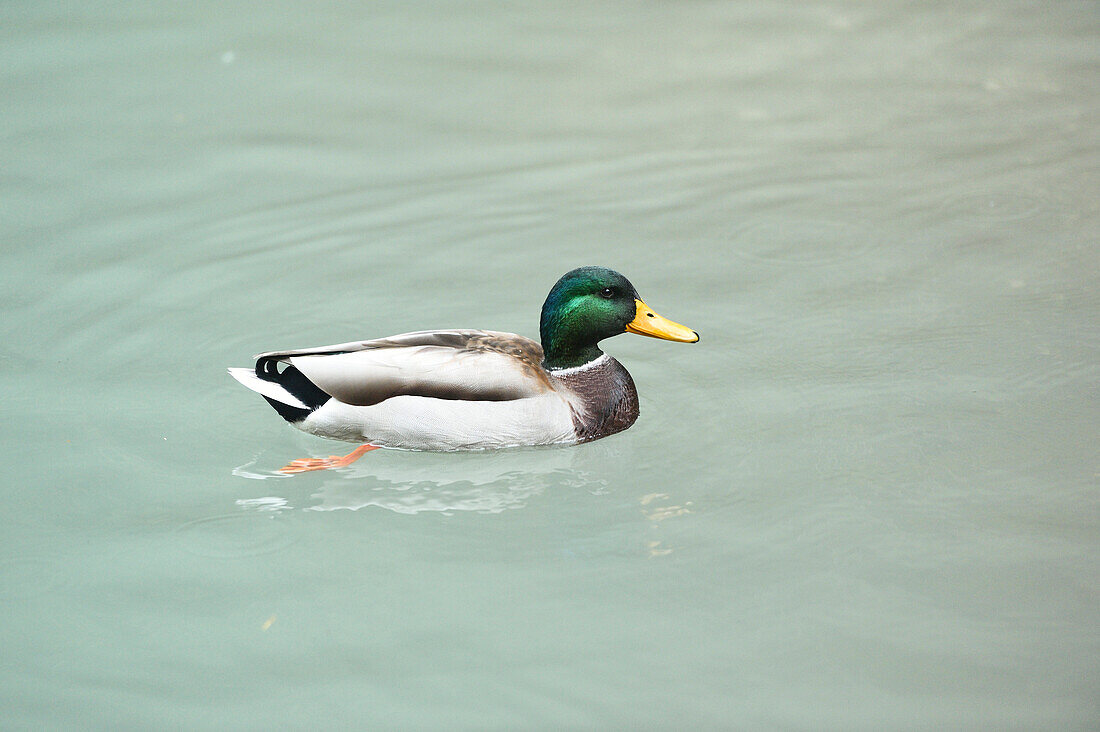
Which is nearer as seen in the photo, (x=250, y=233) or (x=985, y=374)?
(x=985, y=374)

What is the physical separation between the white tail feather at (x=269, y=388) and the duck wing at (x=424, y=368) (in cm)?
8

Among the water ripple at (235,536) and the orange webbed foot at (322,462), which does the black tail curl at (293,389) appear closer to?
the orange webbed foot at (322,462)

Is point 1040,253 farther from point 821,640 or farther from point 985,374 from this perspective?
point 821,640

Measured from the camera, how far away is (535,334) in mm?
6926

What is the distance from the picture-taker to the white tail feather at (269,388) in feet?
19.4

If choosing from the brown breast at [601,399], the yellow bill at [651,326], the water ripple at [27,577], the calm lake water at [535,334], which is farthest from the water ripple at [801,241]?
the water ripple at [27,577]

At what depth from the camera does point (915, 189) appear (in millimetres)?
8492

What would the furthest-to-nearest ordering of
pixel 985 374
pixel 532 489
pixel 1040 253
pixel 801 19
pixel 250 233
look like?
1. pixel 801 19
2. pixel 250 233
3. pixel 1040 253
4. pixel 985 374
5. pixel 532 489

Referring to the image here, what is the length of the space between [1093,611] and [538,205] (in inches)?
190

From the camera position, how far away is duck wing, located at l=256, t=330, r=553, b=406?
575 centimetres

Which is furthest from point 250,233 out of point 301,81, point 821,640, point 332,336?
point 821,640

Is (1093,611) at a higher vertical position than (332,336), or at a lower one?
lower

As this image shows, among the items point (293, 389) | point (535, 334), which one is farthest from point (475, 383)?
point (535, 334)

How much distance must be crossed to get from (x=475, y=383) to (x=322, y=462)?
779 mm
